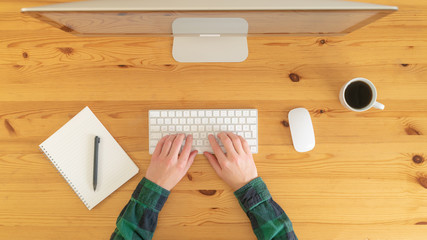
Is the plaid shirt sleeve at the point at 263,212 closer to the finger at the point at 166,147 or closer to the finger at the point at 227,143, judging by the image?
the finger at the point at 227,143

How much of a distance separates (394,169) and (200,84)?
1.99ft

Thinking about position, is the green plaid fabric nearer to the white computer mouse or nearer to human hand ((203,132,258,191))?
human hand ((203,132,258,191))

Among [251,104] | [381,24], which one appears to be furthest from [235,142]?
[381,24]

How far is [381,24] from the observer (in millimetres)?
769

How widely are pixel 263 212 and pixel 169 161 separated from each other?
285 mm

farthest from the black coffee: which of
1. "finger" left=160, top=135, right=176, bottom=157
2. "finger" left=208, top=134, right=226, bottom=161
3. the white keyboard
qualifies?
"finger" left=160, top=135, right=176, bottom=157

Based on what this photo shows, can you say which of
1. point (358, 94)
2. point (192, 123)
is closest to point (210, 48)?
point (192, 123)

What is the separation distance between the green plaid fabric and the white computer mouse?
0.50 feet

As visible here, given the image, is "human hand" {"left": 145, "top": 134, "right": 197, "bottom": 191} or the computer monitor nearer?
the computer monitor

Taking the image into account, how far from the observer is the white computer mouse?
744mm

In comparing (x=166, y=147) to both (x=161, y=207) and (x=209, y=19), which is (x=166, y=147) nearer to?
(x=161, y=207)

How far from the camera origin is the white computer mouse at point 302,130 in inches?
29.3

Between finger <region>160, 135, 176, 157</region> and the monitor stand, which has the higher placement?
the monitor stand

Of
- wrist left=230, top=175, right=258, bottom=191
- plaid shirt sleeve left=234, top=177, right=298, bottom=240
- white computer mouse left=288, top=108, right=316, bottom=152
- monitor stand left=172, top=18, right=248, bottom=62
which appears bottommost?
plaid shirt sleeve left=234, top=177, right=298, bottom=240
